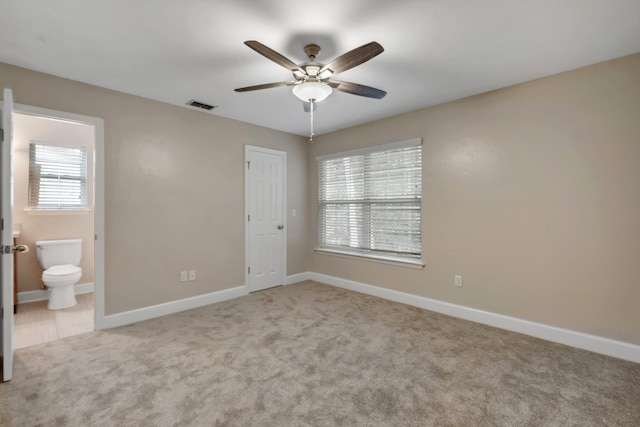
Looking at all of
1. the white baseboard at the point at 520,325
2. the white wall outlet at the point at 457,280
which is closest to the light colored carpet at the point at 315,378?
the white baseboard at the point at 520,325

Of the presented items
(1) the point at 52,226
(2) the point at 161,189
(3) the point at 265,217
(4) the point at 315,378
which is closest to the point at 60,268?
(1) the point at 52,226

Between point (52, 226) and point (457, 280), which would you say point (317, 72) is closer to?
point (457, 280)

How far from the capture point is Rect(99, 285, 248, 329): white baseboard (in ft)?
9.86

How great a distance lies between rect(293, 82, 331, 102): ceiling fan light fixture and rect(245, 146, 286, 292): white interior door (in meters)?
2.12

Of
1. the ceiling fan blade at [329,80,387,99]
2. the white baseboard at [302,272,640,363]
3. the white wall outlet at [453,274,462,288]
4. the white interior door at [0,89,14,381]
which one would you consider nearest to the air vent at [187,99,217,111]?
the white interior door at [0,89,14,381]

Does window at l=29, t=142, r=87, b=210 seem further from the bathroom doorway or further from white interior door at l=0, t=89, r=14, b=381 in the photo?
white interior door at l=0, t=89, r=14, b=381

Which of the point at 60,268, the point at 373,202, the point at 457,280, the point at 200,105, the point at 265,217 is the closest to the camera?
the point at 457,280

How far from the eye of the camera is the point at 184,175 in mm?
3539

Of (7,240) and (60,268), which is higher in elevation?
(7,240)

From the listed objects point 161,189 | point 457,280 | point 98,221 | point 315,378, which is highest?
point 161,189

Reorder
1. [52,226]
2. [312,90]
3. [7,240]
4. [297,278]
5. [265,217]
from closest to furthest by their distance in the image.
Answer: [7,240] → [312,90] → [52,226] → [265,217] → [297,278]

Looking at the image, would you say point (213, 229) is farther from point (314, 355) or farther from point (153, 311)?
point (314, 355)

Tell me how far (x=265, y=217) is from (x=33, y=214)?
10.00 ft

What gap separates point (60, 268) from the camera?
3621mm
